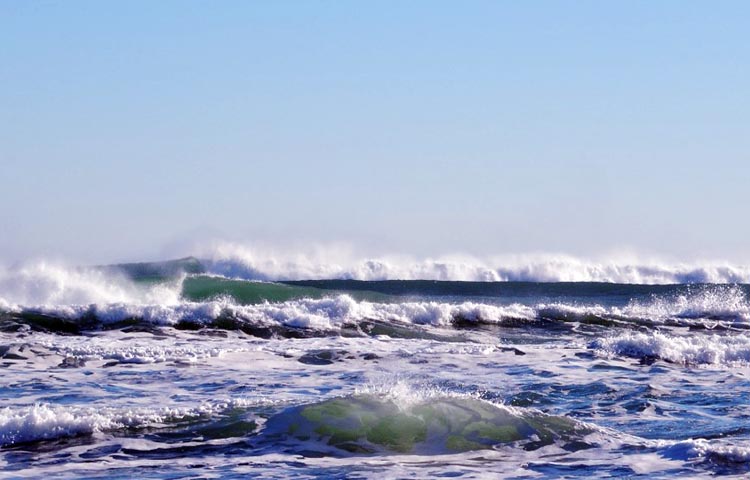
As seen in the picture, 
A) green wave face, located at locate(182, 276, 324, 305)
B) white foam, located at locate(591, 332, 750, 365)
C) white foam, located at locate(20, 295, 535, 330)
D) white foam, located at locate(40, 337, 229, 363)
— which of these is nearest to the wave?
white foam, located at locate(20, 295, 535, 330)

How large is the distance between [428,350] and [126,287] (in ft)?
33.5

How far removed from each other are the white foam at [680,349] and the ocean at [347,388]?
4 centimetres

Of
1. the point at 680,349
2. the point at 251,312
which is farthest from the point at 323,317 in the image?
the point at 680,349

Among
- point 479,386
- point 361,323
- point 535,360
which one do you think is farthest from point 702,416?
point 361,323

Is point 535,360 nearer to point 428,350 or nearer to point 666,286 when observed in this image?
point 428,350

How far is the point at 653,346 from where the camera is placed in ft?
54.8

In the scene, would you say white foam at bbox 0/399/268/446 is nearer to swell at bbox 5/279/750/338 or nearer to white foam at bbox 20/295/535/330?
swell at bbox 5/279/750/338

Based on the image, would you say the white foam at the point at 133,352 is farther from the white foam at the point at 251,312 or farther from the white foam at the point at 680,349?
the white foam at the point at 680,349

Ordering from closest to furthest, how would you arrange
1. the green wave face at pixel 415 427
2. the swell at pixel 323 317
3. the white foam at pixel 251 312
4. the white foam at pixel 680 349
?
the green wave face at pixel 415 427
the white foam at pixel 680 349
the swell at pixel 323 317
the white foam at pixel 251 312

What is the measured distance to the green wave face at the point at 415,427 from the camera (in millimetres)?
9156

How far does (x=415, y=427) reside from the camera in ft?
31.3

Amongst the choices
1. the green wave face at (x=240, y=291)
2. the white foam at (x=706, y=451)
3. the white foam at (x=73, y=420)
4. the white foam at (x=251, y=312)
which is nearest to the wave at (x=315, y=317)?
the white foam at (x=251, y=312)

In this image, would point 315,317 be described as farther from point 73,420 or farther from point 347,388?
point 73,420

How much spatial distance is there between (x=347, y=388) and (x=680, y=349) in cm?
648
